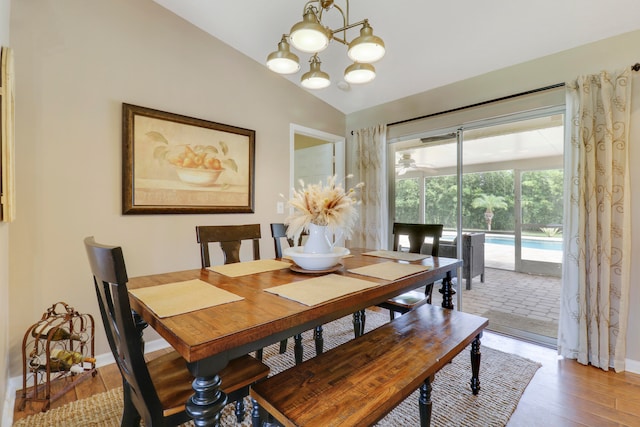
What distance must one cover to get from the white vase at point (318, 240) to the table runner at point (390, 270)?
206mm

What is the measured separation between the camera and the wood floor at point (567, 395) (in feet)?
5.53

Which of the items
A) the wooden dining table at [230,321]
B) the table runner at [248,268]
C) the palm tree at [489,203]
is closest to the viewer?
the wooden dining table at [230,321]

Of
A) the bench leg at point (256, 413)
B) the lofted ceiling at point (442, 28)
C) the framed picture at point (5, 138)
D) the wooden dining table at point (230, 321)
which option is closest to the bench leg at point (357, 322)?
the wooden dining table at point (230, 321)

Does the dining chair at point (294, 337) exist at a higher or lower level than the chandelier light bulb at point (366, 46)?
lower

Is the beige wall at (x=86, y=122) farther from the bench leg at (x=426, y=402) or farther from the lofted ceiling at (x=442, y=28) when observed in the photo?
the bench leg at (x=426, y=402)

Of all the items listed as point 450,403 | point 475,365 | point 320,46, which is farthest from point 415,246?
point 320,46

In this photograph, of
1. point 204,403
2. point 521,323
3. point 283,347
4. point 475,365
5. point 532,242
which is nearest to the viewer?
point 204,403

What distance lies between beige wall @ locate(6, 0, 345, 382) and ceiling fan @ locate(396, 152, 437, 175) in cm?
214

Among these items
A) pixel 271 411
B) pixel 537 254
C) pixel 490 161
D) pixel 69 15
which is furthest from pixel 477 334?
pixel 69 15

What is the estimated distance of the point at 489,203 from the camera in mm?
3215

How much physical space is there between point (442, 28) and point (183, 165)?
8.03 feet

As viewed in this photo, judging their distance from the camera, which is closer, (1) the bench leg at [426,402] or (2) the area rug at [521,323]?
(1) the bench leg at [426,402]

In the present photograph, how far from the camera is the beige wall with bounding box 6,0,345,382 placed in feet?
6.46

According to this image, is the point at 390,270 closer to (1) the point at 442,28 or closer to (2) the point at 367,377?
(2) the point at 367,377
